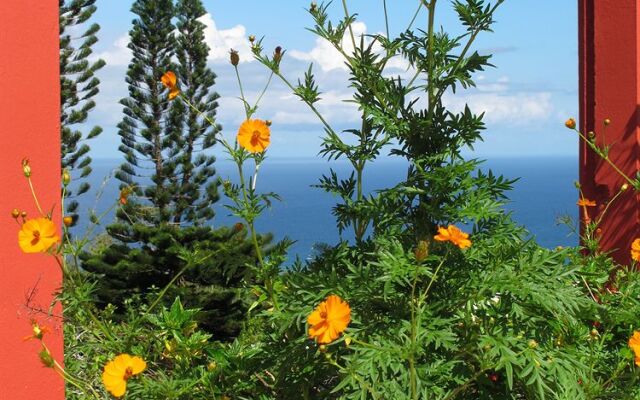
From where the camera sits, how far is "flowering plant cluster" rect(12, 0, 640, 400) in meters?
1.63

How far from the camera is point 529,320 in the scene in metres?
1.79

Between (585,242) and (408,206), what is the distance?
1010 mm

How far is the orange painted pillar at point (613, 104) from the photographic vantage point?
112 inches

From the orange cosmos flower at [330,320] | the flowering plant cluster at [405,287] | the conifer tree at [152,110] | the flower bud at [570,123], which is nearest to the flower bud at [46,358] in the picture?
the flowering plant cluster at [405,287]

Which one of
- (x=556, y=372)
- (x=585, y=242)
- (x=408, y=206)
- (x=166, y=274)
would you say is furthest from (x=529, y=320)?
(x=166, y=274)

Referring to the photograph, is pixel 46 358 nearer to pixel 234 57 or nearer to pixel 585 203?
pixel 234 57

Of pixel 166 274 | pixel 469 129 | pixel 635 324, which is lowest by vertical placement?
pixel 166 274

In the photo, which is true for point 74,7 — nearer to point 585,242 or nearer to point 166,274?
point 166,274

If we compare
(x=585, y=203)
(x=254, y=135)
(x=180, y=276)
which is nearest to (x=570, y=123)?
(x=585, y=203)

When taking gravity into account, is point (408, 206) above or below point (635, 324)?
above

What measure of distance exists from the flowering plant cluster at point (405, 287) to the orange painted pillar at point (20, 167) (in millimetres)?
364

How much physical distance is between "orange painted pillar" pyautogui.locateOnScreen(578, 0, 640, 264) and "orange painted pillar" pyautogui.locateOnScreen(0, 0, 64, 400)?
188 cm

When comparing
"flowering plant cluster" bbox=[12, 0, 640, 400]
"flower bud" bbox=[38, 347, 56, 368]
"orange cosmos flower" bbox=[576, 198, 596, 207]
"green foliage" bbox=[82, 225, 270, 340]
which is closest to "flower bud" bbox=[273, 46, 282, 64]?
"flowering plant cluster" bbox=[12, 0, 640, 400]

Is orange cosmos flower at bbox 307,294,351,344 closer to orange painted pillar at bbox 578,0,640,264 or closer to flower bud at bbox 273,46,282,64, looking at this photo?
flower bud at bbox 273,46,282,64
